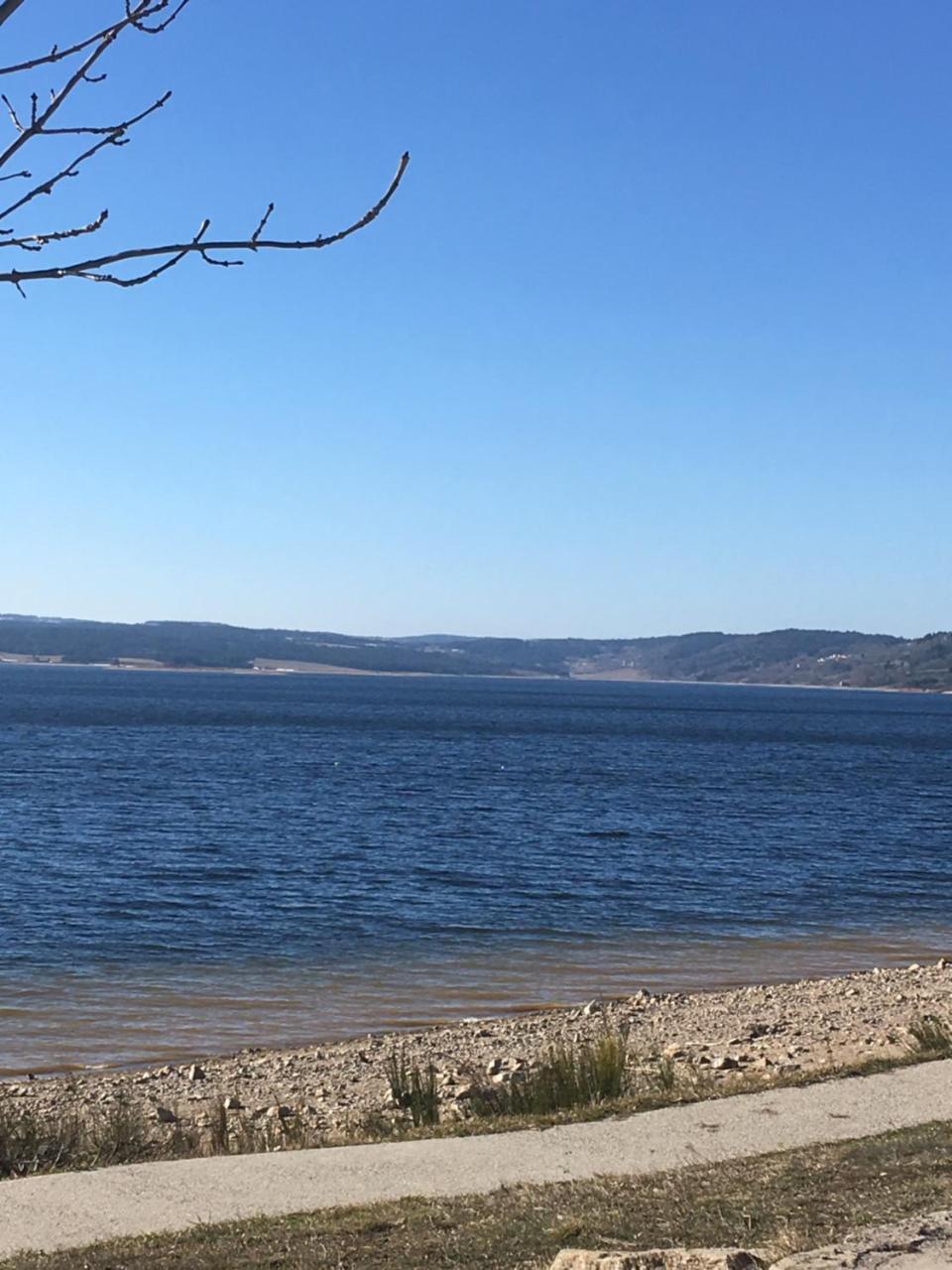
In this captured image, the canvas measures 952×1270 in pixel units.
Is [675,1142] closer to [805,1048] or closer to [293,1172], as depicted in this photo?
[293,1172]

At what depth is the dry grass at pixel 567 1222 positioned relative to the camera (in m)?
6.84

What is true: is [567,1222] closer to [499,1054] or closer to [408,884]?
[499,1054]

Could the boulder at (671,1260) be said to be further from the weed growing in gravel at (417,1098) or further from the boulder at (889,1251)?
the weed growing in gravel at (417,1098)

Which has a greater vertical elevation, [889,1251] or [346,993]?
[889,1251]

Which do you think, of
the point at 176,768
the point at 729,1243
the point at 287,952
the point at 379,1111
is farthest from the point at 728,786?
the point at 729,1243

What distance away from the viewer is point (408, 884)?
31.4m

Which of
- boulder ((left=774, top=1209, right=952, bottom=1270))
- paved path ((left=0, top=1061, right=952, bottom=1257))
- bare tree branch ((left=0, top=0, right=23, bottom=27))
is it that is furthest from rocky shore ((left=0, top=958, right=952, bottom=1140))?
bare tree branch ((left=0, top=0, right=23, bottom=27))

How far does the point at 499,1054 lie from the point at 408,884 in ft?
51.7

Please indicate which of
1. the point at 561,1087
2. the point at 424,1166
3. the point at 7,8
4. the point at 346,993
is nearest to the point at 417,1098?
the point at 561,1087

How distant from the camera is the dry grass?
269 inches

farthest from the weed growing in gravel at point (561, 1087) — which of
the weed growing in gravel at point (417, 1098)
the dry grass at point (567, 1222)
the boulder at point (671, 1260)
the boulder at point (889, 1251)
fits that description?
the boulder at point (671, 1260)

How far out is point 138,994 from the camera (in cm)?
1997

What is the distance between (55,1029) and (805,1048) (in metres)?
9.49

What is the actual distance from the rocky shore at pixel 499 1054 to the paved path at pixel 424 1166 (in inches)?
67.3
